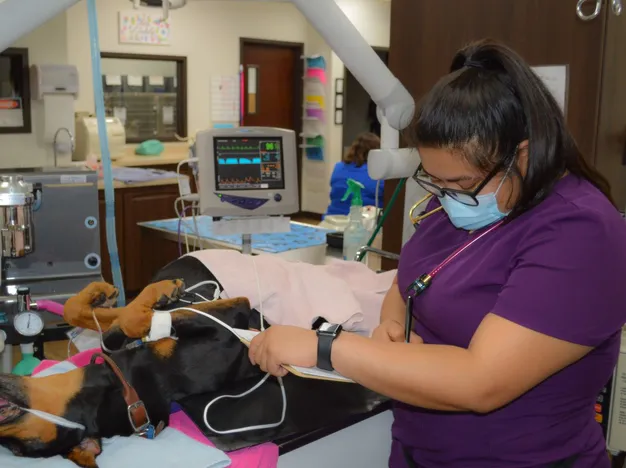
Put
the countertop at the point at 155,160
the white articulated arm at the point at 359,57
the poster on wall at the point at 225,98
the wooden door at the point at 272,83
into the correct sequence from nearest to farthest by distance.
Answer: the white articulated arm at the point at 359,57, the countertop at the point at 155,160, the poster on wall at the point at 225,98, the wooden door at the point at 272,83

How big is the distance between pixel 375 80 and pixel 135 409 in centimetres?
85

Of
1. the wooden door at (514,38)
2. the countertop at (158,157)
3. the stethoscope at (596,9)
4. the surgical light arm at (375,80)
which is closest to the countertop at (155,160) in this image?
the countertop at (158,157)

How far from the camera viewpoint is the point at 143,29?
583cm

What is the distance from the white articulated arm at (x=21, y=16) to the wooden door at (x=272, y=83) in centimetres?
565

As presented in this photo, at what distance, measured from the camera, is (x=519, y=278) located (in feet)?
3.12

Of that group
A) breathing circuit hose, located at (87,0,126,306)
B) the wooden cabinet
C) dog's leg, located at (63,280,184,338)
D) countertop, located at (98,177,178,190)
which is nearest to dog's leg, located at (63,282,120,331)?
dog's leg, located at (63,280,184,338)

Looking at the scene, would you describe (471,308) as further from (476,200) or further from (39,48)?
(39,48)

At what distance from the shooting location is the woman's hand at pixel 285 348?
3.45ft

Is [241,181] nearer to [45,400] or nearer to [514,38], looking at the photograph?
[514,38]

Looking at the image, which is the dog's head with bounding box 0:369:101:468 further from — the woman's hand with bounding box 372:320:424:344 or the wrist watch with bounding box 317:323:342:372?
the woman's hand with bounding box 372:320:424:344

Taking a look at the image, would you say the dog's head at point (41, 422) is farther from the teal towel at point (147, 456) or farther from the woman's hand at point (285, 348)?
the woman's hand at point (285, 348)

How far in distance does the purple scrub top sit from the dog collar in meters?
0.45

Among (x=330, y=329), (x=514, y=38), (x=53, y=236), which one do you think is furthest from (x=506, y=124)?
(x=53, y=236)

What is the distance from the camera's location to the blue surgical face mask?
1.05m
